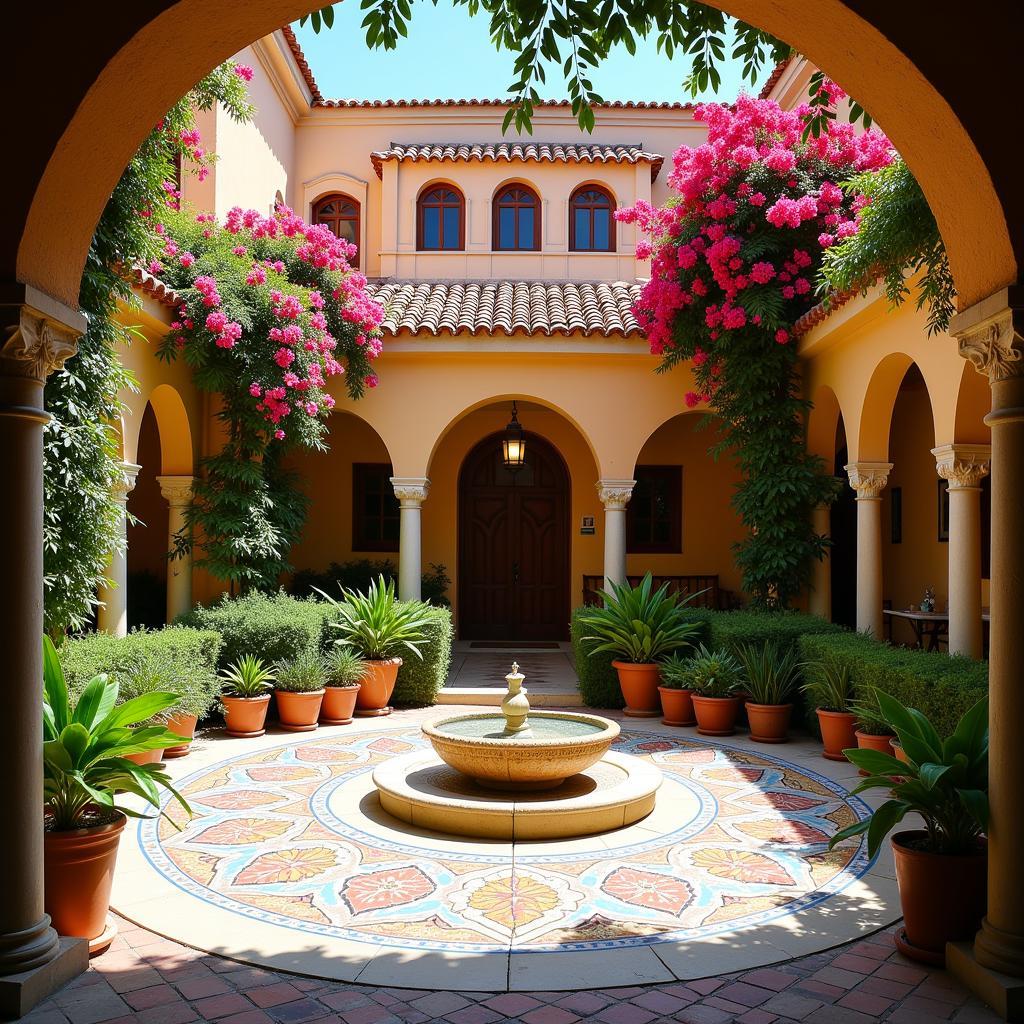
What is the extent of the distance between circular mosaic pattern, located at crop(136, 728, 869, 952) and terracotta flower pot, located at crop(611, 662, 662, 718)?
2.87m

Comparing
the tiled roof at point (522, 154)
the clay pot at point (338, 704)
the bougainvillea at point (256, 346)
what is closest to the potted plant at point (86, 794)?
the clay pot at point (338, 704)

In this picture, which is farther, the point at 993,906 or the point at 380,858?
the point at 380,858

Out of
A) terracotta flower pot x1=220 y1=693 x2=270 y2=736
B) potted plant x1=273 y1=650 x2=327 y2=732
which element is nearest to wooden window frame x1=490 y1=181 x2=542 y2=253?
potted plant x1=273 y1=650 x2=327 y2=732

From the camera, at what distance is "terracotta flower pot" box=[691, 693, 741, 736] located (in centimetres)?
962

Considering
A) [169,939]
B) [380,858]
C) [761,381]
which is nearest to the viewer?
[169,939]

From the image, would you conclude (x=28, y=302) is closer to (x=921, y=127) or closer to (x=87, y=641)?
(x=921, y=127)

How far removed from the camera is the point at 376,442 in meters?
16.5

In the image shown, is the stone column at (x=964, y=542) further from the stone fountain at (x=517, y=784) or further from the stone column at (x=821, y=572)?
the stone fountain at (x=517, y=784)

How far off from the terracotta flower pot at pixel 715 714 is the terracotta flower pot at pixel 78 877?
6587 mm

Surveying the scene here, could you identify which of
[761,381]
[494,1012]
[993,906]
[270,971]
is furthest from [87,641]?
[761,381]

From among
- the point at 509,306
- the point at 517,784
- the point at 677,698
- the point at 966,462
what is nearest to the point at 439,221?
the point at 509,306

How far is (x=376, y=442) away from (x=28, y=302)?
12.6m

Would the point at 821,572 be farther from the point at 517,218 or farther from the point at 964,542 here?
the point at 517,218

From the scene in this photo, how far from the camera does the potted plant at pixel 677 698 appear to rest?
1009 centimetres
